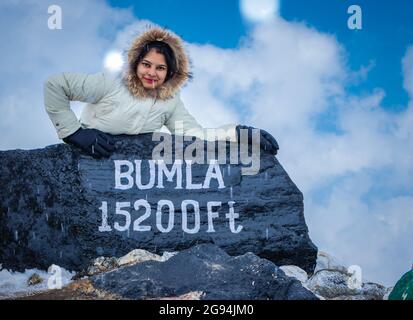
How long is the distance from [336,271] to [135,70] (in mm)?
1819

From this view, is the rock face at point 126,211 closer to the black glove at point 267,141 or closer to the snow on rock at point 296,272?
the snow on rock at point 296,272

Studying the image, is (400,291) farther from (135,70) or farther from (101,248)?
(135,70)

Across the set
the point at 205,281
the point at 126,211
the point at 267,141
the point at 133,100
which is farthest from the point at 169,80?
the point at 205,281

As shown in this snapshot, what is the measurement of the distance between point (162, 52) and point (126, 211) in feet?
3.46

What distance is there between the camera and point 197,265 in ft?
10.7

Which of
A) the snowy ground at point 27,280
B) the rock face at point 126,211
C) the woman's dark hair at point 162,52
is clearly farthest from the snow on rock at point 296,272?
the woman's dark hair at point 162,52

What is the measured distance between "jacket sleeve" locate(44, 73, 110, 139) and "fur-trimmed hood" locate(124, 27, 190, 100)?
172 millimetres

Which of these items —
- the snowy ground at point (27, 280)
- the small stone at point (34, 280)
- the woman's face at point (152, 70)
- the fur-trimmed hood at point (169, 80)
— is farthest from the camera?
the woman's face at point (152, 70)

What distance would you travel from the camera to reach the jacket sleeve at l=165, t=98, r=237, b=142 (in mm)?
4039

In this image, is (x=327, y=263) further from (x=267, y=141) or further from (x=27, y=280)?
(x=27, y=280)

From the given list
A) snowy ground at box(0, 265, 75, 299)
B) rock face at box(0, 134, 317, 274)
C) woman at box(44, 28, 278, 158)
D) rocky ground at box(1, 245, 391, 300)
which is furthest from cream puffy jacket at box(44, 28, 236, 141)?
rocky ground at box(1, 245, 391, 300)

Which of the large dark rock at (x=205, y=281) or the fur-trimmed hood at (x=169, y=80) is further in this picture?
the fur-trimmed hood at (x=169, y=80)

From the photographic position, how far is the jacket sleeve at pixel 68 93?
3883mm

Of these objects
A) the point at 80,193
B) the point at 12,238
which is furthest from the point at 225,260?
the point at 12,238
